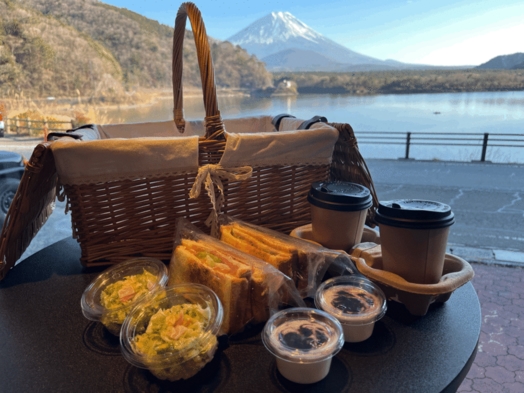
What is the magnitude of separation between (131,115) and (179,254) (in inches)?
137

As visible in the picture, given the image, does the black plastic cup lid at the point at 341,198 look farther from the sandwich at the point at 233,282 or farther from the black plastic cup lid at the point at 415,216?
the sandwich at the point at 233,282

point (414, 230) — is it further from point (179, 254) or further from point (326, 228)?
point (179, 254)

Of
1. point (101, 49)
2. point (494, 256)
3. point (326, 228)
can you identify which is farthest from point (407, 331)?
point (101, 49)

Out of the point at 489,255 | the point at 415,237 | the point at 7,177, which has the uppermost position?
the point at 415,237

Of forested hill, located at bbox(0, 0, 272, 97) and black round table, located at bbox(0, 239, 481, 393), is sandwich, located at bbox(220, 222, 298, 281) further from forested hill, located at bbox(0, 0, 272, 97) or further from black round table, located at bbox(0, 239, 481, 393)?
forested hill, located at bbox(0, 0, 272, 97)

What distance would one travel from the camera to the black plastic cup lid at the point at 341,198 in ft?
2.12

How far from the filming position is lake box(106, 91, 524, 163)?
2934 mm

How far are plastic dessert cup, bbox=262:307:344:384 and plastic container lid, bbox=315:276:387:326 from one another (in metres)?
0.04

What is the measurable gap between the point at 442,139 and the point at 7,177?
4507 mm

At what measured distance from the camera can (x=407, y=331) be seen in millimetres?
551

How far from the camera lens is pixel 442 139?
14.3 ft

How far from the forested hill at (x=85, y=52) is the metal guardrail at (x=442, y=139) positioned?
1.90 metres

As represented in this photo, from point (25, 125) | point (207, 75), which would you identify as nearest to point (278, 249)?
point (207, 75)

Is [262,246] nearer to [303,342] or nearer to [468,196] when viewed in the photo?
[303,342]
